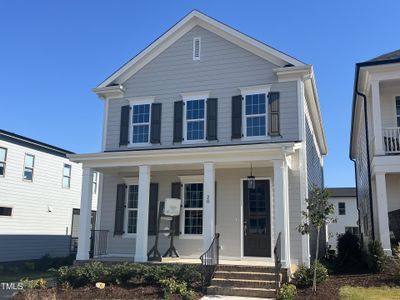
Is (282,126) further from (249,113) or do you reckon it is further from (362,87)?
(362,87)

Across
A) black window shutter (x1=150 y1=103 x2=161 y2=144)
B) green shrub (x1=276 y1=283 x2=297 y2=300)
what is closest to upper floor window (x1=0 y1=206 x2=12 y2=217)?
black window shutter (x1=150 y1=103 x2=161 y2=144)

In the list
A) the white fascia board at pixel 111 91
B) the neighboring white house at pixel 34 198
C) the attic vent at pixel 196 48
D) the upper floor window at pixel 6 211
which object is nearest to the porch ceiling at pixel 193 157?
the white fascia board at pixel 111 91

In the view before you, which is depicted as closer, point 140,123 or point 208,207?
point 208,207

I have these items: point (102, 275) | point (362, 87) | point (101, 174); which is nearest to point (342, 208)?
point (362, 87)

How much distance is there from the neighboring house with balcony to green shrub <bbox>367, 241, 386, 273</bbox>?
1.22 feet

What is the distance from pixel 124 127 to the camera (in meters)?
15.2

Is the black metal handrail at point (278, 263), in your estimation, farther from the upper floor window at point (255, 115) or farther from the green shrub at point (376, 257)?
the upper floor window at point (255, 115)

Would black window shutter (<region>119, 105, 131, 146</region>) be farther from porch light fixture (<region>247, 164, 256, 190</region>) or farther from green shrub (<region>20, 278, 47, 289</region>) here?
green shrub (<region>20, 278, 47, 289</region>)

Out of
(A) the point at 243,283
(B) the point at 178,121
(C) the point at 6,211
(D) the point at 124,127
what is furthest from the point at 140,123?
(C) the point at 6,211

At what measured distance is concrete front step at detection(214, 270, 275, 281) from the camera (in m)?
10.5

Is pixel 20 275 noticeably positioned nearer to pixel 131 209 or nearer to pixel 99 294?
pixel 131 209

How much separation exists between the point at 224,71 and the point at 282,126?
2.90 m

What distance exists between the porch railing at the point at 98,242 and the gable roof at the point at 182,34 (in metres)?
5.46

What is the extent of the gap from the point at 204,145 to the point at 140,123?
278 centimetres
